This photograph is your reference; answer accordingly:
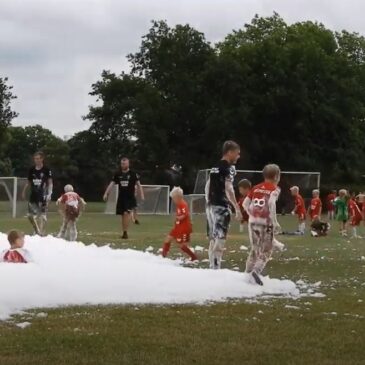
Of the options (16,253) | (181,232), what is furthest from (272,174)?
(181,232)

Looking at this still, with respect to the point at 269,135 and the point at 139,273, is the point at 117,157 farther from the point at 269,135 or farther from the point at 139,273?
the point at 139,273

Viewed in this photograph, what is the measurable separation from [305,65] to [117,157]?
17026mm

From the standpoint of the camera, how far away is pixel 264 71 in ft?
210

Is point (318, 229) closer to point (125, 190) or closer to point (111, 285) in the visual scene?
point (125, 190)

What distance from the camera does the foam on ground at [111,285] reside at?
8180mm

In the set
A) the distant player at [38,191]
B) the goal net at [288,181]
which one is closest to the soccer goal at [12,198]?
the goal net at [288,181]

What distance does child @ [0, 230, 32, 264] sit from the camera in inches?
387

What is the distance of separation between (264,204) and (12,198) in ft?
94.7

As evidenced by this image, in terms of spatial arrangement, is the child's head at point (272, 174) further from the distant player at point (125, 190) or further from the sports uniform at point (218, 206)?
the distant player at point (125, 190)

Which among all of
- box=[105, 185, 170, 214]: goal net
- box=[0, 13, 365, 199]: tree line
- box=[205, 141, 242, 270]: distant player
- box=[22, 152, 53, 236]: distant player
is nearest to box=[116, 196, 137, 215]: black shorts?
box=[22, 152, 53, 236]: distant player

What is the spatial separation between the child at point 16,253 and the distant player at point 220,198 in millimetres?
2717

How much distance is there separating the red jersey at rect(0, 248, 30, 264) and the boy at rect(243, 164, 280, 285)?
270 cm

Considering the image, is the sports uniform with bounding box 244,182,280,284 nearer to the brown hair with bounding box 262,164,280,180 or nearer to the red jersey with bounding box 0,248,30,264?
the brown hair with bounding box 262,164,280,180

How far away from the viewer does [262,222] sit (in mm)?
10023
